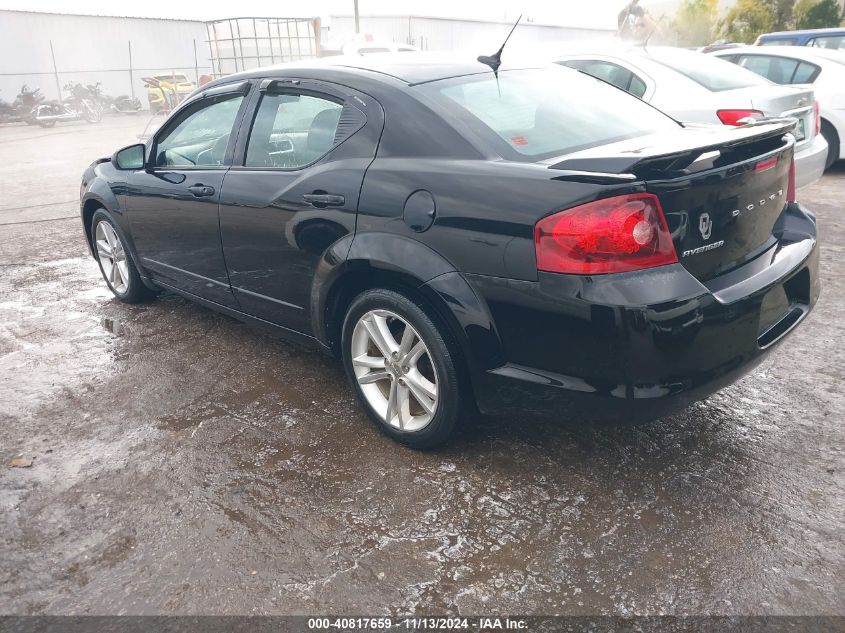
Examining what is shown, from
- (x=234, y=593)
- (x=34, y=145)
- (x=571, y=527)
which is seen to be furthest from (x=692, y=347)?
(x=34, y=145)

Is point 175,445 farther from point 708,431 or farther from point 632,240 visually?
point 708,431

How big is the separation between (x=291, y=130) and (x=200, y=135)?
92 centimetres

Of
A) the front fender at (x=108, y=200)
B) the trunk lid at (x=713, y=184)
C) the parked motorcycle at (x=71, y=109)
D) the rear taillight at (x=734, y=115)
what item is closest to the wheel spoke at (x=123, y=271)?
the front fender at (x=108, y=200)

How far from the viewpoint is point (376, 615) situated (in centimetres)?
214

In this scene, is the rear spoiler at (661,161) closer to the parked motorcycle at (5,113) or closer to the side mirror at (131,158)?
the side mirror at (131,158)

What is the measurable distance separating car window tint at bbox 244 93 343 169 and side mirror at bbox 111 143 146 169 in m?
1.18

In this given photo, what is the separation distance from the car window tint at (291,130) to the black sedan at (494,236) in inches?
0.4

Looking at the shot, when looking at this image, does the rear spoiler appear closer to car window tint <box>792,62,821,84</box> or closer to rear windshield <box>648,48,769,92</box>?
rear windshield <box>648,48,769,92</box>

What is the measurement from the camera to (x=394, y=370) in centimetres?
297

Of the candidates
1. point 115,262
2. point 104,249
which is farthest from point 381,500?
point 104,249

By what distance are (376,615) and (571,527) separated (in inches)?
29.8

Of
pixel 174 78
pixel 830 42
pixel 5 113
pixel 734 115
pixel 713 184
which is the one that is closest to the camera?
pixel 713 184

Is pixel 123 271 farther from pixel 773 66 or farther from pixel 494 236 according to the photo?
pixel 773 66

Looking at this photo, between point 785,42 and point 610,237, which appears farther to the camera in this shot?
point 785,42
